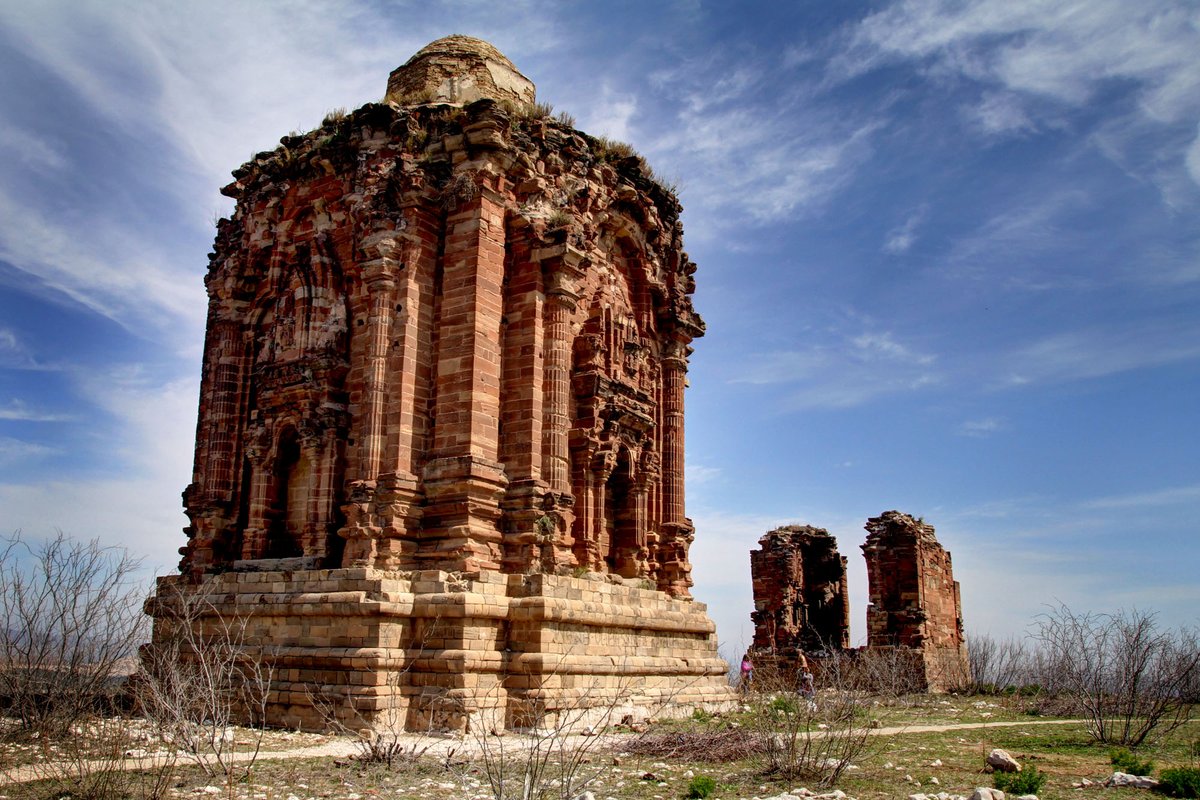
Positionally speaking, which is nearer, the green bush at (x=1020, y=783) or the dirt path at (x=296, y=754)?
the dirt path at (x=296, y=754)

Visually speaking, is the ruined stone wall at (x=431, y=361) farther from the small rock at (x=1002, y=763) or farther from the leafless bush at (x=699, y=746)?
the small rock at (x=1002, y=763)

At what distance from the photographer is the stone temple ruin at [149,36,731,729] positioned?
42.1ft

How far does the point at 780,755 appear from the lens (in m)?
9.77

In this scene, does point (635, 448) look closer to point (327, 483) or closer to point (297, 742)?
point (327, 483)

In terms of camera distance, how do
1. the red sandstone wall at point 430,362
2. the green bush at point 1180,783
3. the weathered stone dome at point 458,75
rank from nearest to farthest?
1. the green bush at point 1180,783
2. the red sandstone wall at point 430,362
3. the weathered stone dome at point 458,75

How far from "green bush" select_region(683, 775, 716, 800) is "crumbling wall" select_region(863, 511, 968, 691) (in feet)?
65.9

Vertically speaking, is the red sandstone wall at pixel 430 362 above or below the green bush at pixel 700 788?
above

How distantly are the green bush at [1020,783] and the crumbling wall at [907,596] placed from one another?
1808 centimetres

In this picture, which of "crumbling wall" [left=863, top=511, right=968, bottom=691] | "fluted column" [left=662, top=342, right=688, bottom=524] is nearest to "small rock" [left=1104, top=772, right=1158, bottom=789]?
"fluted column" [left=662, top=342, right=688, bottom=524]

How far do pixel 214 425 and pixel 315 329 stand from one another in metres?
2.79

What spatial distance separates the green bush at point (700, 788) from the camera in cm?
840

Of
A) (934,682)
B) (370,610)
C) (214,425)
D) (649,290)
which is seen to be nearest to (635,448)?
(649,290)

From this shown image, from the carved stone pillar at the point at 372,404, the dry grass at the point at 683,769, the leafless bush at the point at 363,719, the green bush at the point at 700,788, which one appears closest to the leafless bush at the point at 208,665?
the dry grass at the point at 683,769

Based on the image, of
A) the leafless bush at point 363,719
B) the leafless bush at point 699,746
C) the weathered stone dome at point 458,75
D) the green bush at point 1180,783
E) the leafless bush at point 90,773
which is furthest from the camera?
the weathered stone dome at point 458,75
